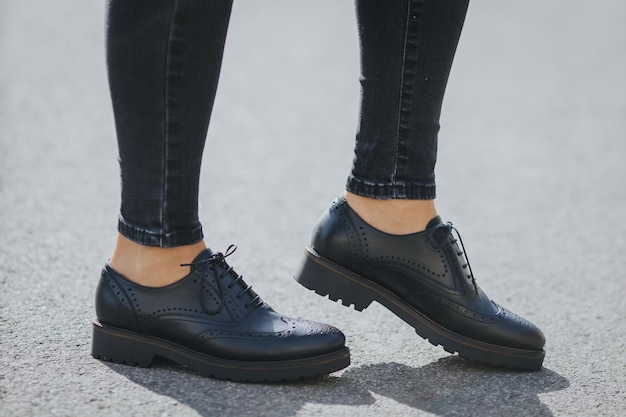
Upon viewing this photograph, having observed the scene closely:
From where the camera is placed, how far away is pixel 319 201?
3459mm

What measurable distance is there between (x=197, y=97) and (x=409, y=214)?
530 millimetres

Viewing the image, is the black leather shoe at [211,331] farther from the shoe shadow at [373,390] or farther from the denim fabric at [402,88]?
the denim fabric at [402,88]

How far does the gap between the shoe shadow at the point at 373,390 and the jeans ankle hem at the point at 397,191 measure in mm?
361

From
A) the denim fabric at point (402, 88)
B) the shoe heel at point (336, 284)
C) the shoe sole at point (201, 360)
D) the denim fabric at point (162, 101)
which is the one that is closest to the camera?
the denim fabric at point (162, 101)

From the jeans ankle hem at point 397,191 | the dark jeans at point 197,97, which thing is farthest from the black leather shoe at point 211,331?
the jeans ankle hem at point 397,191

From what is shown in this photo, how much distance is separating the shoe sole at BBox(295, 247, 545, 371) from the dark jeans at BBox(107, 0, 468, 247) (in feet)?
0.61

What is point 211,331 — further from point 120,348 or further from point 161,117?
point 161,117

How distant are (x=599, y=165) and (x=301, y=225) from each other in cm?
163

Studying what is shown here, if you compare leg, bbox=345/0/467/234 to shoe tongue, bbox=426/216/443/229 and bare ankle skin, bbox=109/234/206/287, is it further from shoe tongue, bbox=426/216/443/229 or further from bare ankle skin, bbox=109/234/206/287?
bare ankle skin, bbox=109/234/206/287

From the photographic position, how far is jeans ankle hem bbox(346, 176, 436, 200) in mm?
1933

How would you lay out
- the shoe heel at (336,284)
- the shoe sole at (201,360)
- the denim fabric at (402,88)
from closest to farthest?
1. the shoe sole at (201,360)
2. the denim fabric at (402,88)
3. the shoe heel at (336,284)

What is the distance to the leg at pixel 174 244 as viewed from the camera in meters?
1.67

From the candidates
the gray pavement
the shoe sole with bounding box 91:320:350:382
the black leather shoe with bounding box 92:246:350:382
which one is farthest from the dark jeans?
the gray pavement

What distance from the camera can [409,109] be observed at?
6.27ft
